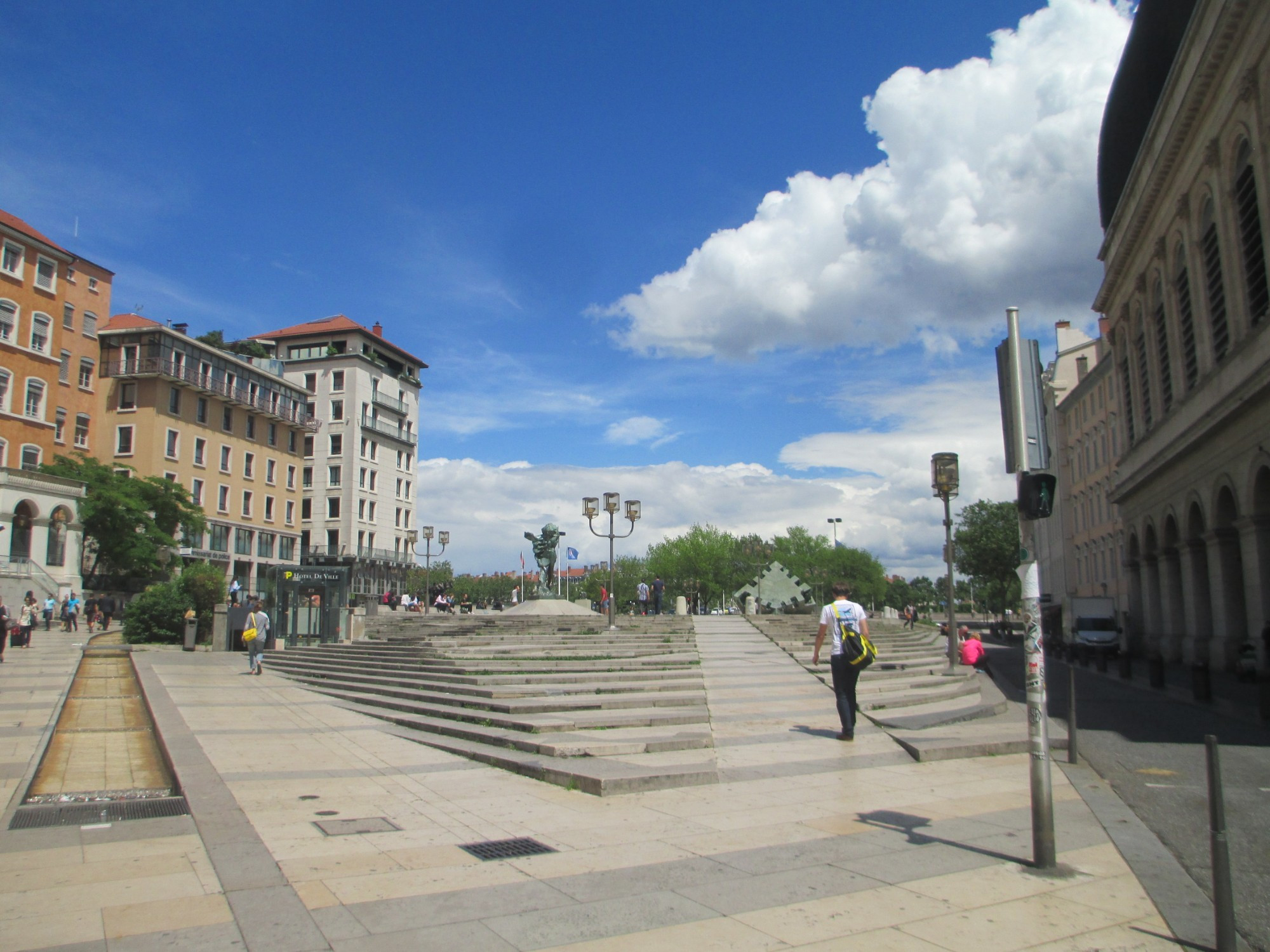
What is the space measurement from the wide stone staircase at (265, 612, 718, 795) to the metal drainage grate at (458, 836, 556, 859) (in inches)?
70.1

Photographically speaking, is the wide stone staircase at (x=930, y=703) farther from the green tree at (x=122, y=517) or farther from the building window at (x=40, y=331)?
Result: the building window at (x=40, y=331)

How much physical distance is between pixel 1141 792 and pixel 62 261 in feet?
198

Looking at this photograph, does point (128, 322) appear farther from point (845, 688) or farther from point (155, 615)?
point (845, 688)

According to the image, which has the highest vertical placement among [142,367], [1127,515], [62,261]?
[62,261]

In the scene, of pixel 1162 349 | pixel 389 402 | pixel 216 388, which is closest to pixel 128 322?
pixel 216 388

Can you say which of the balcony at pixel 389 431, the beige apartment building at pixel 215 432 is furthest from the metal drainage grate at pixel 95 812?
the balcony at pixel 389 431

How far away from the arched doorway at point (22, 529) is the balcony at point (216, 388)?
15.3 metres

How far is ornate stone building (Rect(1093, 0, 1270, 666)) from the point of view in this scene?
82.1ft

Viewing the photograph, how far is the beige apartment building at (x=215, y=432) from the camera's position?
57.6 metres

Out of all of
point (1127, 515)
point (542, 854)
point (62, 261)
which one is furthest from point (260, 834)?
point (62, 261)

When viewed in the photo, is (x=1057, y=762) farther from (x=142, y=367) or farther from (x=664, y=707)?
(x=142, y=367)

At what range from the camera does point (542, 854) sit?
628 centimetres

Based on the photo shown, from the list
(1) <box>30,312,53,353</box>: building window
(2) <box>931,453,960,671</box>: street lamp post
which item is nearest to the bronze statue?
(2) <box>931,453,960,671</box>: street lamp post

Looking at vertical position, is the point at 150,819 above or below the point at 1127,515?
below
